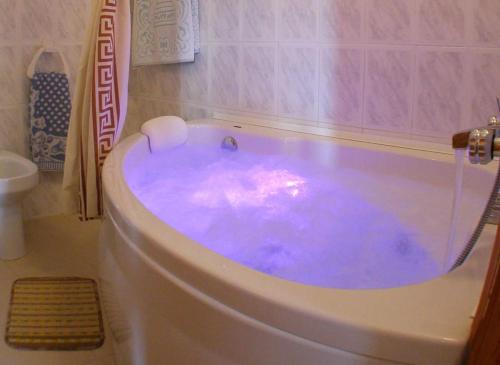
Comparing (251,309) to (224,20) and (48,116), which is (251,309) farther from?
(48,116)

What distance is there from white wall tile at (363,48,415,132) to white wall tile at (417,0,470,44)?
81 mm

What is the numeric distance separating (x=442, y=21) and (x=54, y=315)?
157 centimetres

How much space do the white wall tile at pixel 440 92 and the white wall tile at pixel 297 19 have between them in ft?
1.42

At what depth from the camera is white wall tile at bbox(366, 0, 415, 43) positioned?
4.95ft

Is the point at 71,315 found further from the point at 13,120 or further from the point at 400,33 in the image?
the point at 400,33

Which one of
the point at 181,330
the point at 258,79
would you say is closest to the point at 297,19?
the point at 258,79

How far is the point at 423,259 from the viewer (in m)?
1.22

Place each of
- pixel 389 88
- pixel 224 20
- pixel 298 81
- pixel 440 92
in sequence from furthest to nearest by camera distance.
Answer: pixel 224 20 < pixel 298 81 < pixel 389 88 < pixel 440 92

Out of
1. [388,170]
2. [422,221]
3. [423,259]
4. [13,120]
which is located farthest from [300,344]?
[13,120]

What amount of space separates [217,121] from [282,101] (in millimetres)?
310

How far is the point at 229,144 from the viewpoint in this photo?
198 centimetres

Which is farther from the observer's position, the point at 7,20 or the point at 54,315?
the point at 7,20

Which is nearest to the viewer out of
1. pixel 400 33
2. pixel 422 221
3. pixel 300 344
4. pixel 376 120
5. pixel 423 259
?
pixel 300 344

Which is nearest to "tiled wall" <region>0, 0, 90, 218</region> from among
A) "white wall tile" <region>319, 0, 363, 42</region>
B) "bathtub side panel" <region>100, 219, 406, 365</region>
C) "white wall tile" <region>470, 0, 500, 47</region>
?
"white wall tile" <region>319, 0, 363, 42</region>
